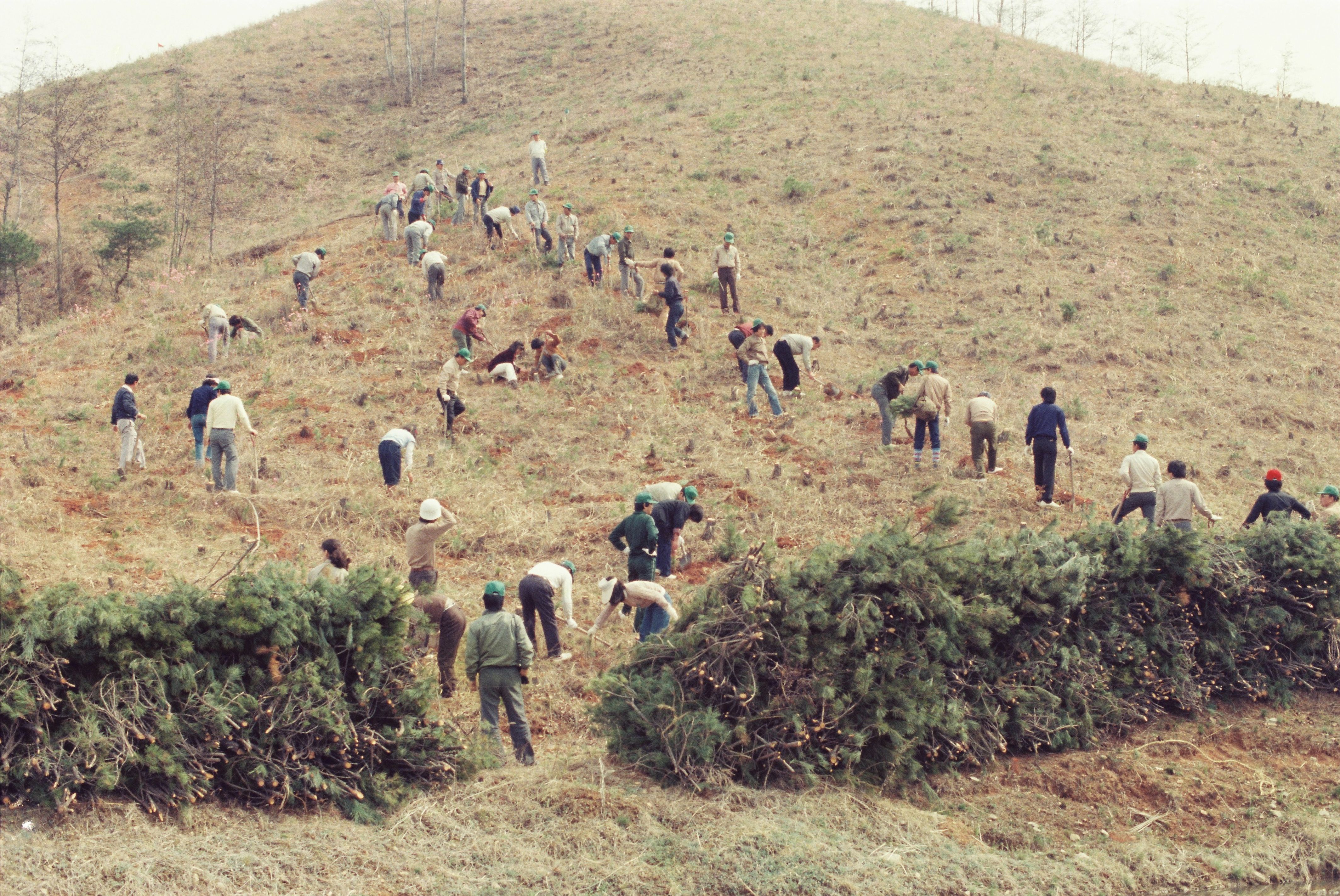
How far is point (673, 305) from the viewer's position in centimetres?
1862

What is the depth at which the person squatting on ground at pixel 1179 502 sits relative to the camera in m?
11.2

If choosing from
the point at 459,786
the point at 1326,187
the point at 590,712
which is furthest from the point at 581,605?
the point at 1326,187

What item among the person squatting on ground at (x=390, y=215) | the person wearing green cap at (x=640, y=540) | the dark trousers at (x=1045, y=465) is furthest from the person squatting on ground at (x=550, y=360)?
the dark trousers at (x=1045, y=465)

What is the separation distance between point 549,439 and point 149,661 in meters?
9.82

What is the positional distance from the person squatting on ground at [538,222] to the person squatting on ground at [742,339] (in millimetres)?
5808

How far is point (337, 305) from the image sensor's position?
2014cm

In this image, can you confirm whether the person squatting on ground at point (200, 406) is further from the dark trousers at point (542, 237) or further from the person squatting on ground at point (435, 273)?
the dark trousers at point (542, 237)

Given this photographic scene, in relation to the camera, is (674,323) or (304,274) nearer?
(674,323)

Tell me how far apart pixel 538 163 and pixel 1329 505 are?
1935cm

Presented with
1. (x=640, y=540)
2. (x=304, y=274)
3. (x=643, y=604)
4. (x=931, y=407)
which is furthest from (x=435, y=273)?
(x=643, y=604)

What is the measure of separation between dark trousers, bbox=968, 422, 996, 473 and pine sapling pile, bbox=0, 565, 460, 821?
8936 mm

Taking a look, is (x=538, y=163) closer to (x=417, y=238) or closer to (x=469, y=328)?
(x=417, y=238)

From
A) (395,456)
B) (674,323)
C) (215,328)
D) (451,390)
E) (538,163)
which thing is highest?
(538,163)

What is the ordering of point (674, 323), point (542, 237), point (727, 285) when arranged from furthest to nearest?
point (542, 237) → point (727, 285) → point (674, 323)
